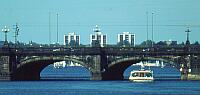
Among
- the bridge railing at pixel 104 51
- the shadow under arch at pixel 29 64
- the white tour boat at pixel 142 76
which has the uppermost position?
the bridge railing at pixel 104 51

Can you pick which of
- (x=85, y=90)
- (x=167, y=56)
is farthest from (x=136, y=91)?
(x=167, y=56)

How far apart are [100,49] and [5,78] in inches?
724

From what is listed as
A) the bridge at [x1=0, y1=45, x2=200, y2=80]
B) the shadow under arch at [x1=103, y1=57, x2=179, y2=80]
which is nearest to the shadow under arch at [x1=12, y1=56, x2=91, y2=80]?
the bridge at [x1=0, y1=45, x2=200, y2=80]

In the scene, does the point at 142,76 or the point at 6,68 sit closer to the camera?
the point at 6,68

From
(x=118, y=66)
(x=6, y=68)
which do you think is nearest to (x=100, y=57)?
(x=118, y=66)

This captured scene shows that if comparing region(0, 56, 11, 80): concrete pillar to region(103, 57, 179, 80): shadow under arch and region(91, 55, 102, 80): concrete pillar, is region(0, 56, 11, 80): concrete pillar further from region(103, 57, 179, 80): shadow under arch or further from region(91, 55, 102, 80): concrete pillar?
region(103, 57, 179, 80): shadow under arch

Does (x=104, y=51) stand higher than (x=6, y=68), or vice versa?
(x=104, y=51)

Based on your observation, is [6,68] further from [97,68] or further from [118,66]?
[118,66]

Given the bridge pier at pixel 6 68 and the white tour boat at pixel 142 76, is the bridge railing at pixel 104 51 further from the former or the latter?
the white tour boat at pixel 142 76

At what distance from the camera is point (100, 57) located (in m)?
187

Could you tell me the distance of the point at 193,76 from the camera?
188 meters

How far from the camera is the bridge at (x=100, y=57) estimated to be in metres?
186

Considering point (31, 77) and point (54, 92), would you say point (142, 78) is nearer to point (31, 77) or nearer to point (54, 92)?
point (31, 77)

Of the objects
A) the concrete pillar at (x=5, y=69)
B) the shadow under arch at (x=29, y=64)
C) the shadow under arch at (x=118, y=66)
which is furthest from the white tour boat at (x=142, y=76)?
A: the concrete pillar at (x=5, y=69)
